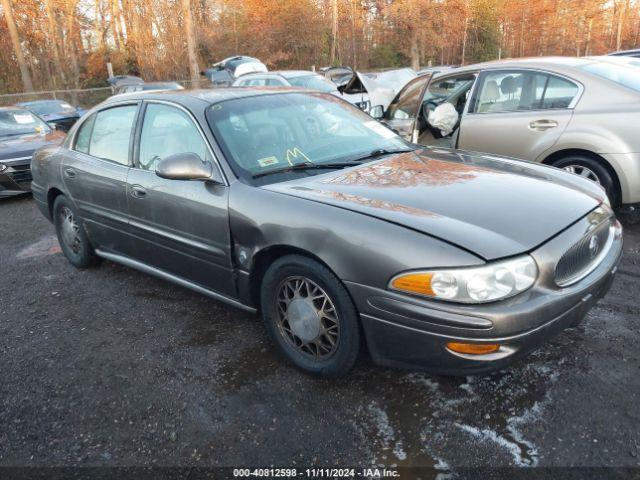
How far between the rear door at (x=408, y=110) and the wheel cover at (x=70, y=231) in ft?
11.1

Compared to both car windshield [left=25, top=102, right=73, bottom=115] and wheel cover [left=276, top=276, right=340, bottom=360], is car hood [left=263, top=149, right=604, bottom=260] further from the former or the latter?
car windshield [left=25, top=102, right=73, bottom=115]

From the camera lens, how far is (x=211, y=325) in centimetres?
361

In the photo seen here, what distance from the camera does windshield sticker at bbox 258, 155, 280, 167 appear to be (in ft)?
10.3

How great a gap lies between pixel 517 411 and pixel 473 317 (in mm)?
683

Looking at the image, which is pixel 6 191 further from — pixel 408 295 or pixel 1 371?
pixel 408 295

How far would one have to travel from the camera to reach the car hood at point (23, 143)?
7.88 m

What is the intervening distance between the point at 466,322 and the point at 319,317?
2.68ft

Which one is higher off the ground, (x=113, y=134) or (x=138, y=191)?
(x=113, y=134)

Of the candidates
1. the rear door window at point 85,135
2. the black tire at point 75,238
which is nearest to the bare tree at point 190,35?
the black tire at point 75,238

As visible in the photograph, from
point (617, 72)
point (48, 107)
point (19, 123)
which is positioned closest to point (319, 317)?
point (617, 72)

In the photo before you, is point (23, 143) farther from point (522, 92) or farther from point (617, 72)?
point (617, 72)

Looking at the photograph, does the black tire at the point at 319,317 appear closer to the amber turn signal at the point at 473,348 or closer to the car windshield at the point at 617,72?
the amber turn signal at the point at 473,348

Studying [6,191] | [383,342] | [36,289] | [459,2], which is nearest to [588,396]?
[383,342]

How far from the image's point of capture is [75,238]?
15.4 ft
